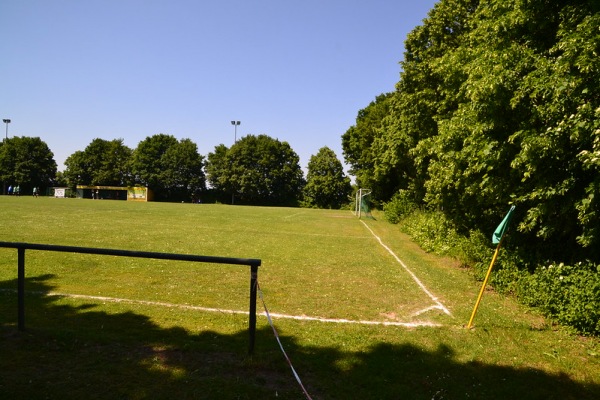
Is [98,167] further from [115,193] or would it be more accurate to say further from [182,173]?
[182,173]

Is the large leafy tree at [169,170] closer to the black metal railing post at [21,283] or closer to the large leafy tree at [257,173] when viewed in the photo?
the large leafy tree at [257,173]

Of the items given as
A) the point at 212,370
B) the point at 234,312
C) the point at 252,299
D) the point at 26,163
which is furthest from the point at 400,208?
the point at 26,163

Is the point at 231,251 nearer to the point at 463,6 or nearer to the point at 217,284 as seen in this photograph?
the point at 217,284

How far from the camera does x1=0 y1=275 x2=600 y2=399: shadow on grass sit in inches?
160

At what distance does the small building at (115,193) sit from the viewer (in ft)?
277

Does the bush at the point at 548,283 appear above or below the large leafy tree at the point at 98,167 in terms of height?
below

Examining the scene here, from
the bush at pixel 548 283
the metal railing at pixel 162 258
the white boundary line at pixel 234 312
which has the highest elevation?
the metal railing at pixel 162 258

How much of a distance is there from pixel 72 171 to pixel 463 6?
92.8 metres

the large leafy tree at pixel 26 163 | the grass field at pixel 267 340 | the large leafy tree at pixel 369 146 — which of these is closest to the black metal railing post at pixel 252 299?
the grass field at pixel 267 340

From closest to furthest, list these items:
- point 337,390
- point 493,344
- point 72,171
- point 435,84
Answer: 1. point 337,390
2. point 493,344
3. point 435,84
4. point 72,171

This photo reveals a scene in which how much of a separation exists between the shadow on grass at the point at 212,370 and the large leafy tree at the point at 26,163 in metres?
101

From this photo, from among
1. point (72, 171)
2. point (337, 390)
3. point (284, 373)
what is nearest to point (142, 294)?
point (284, 373)

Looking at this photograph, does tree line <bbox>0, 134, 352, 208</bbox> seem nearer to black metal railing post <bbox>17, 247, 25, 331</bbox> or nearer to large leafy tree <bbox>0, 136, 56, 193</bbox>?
large leafy tree <bbox>0, 136, 56, 193</bbox>

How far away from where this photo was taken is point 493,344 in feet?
20.1
